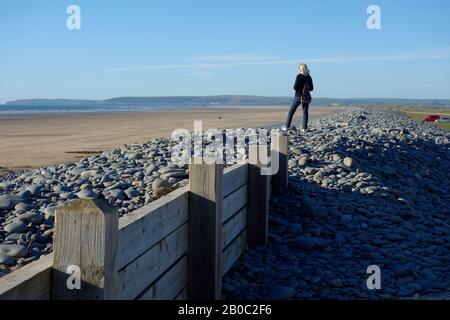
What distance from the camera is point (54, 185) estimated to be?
24.8ft

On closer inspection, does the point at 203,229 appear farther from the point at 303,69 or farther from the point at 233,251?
the point at 303,69

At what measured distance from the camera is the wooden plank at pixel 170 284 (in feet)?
12.2

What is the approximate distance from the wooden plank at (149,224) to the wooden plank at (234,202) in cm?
92

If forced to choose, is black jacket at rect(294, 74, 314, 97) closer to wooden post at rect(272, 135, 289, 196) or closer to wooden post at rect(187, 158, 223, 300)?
wooden post at rect(272, 135, 289, 196)

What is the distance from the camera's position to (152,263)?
3695 mm

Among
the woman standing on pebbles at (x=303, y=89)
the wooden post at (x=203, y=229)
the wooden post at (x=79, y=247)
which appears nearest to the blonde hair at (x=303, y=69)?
the woman standing on pebbles at (x=303, y=89)

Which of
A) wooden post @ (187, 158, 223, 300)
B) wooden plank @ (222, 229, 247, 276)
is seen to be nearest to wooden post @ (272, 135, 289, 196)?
wooden plank @ (222, 229, 247, 276)

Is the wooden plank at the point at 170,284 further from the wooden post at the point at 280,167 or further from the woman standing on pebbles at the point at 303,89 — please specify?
the woman standing on pebbles at the point at 303,89

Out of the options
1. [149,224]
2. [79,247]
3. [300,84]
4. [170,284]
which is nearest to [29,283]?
[79,247]

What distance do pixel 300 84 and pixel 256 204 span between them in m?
9.62

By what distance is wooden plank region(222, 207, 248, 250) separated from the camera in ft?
17.8
